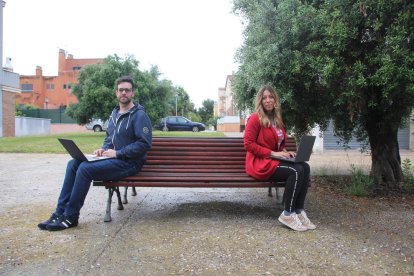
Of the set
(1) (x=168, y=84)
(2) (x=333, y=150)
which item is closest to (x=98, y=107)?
(1) (x=168, y=84)

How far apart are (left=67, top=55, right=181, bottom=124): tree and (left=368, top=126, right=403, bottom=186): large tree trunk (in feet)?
71.1

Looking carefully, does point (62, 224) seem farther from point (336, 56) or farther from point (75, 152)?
point (336, 56)

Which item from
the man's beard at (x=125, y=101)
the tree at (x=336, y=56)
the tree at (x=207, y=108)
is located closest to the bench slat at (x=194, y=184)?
the man's beard at (x=125, y=101)

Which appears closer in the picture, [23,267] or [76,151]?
[23,267]

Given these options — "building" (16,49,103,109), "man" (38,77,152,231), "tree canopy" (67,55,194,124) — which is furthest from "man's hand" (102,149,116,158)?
"building" (16,49,103,109)

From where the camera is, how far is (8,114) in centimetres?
2845

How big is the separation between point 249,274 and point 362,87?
3.21 metres

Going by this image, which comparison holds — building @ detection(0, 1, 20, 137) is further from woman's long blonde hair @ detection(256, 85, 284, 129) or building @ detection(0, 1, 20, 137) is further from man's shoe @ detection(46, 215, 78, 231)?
woman's long blonde hair @ detection(256, 85, 284, 129)

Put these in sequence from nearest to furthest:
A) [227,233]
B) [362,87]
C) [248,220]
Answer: [227,233] < [248,220] < [362,87]

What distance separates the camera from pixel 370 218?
5031 millimetres

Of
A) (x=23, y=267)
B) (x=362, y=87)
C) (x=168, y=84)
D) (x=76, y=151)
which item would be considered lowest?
Result: (x=23, y=267)

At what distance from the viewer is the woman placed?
4.55 metres

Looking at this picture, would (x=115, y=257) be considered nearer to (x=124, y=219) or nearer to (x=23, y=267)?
(x=23, y=267)

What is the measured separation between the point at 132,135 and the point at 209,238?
1.54 metres
